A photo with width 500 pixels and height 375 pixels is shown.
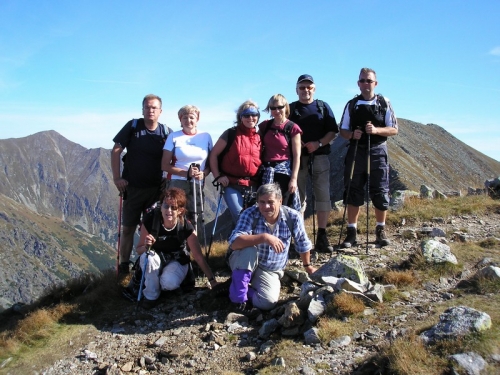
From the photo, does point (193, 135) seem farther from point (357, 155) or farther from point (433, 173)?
point (433, 173)

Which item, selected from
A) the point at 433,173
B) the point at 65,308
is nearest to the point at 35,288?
the point at 433,173

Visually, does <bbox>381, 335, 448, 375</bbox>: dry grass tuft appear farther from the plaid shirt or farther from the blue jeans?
the blue jeans

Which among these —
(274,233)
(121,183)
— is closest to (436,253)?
(274,233)

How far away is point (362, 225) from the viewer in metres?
12.0

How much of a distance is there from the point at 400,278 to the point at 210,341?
354 centimetres

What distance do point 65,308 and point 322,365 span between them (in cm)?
575

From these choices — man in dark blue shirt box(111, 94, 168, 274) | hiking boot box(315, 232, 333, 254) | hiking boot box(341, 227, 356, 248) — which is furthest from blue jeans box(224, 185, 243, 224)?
hiking boot box(341, 227, 356, 248)

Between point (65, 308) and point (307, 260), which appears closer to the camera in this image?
point (307, 260)

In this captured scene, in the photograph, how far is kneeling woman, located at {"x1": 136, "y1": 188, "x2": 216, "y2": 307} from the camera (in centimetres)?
796

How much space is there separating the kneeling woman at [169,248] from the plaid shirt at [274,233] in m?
1.22

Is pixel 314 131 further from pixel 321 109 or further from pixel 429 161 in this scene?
pixel 429 161

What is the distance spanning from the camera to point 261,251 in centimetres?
758

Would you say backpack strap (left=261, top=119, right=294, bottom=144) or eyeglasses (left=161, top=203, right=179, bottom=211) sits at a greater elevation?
backpack strap (left=261, top=119, right=294, bottom=144)

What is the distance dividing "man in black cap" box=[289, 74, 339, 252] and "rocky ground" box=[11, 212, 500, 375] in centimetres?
201
